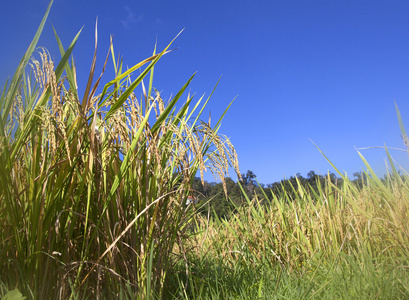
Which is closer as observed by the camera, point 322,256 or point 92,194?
point 92,194

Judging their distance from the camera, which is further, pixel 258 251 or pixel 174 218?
pixel 258 251

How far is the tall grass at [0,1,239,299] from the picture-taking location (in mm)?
1589

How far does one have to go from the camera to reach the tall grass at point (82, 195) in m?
1.59

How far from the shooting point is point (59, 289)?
65.0 inches

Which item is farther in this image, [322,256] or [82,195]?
[322,256]

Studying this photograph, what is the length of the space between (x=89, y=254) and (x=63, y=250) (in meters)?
0.14

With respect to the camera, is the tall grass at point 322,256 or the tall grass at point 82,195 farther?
the tall grass at point 322,256

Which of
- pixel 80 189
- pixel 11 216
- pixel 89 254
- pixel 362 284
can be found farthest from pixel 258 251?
pixel 11 216

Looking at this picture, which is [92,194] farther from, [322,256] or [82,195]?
[322,256]

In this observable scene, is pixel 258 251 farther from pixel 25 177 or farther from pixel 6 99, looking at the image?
pixel 6 99

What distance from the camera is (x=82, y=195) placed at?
181cm

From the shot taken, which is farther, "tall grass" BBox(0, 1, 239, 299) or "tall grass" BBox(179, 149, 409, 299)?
"tall grass" BBox(179, 149, 409, 299)

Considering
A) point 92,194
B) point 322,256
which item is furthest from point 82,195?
point 322,256

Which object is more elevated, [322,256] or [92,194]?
[92,194]
